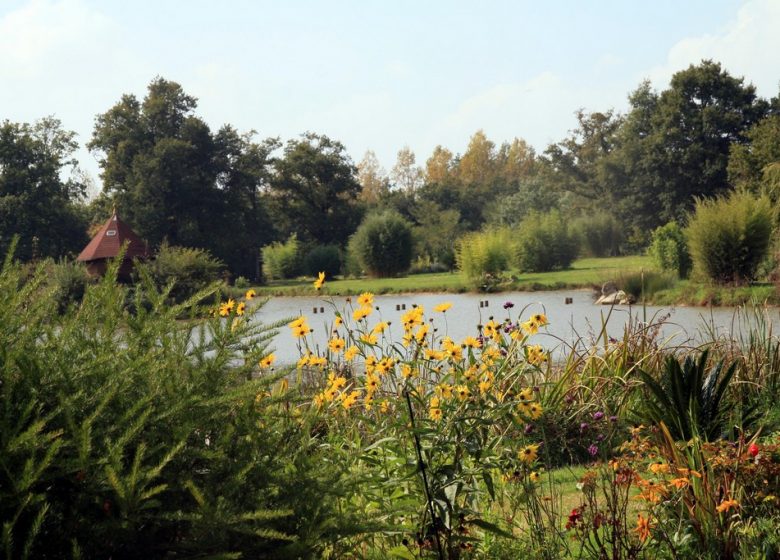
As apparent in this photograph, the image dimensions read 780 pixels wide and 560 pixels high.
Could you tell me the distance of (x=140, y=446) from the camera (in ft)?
6.70

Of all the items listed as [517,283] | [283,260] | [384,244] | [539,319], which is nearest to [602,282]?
[517,283]

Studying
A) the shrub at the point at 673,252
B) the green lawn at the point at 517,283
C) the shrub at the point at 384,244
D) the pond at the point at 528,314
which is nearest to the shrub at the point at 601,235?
the green lawn at the point at 517,283

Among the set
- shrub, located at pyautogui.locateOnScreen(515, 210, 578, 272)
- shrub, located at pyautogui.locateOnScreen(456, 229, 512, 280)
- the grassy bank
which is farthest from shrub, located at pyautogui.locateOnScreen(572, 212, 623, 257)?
shrub, located at pyautogui.locateOnScreen(456, 229, 512, 280)

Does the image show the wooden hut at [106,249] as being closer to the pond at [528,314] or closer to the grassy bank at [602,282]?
the grassy bank at [602,282]

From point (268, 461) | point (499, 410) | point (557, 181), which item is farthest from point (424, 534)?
point (557, 181)

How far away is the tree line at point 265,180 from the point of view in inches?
1620

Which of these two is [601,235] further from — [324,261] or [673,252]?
[673,252]

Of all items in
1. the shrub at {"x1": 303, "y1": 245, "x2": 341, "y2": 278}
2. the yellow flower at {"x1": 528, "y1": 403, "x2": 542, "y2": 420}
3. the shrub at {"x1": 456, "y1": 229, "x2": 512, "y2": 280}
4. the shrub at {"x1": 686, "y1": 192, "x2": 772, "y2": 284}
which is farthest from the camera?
the shrub at {"x1": 303, "y1": 245, "x2": 341, "y2": 278}

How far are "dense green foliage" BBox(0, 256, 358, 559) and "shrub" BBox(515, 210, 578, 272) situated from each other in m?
30.4

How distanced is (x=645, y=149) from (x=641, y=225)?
3.96 metres

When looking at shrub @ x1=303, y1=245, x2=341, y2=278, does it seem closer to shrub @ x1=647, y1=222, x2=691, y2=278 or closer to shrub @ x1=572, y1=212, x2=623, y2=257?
shrub @ x1=572, y1=212, x2=623, y2=257

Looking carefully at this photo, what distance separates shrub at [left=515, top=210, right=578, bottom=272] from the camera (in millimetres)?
32688

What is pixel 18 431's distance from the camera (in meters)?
2.12

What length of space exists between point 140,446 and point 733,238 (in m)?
21.6
